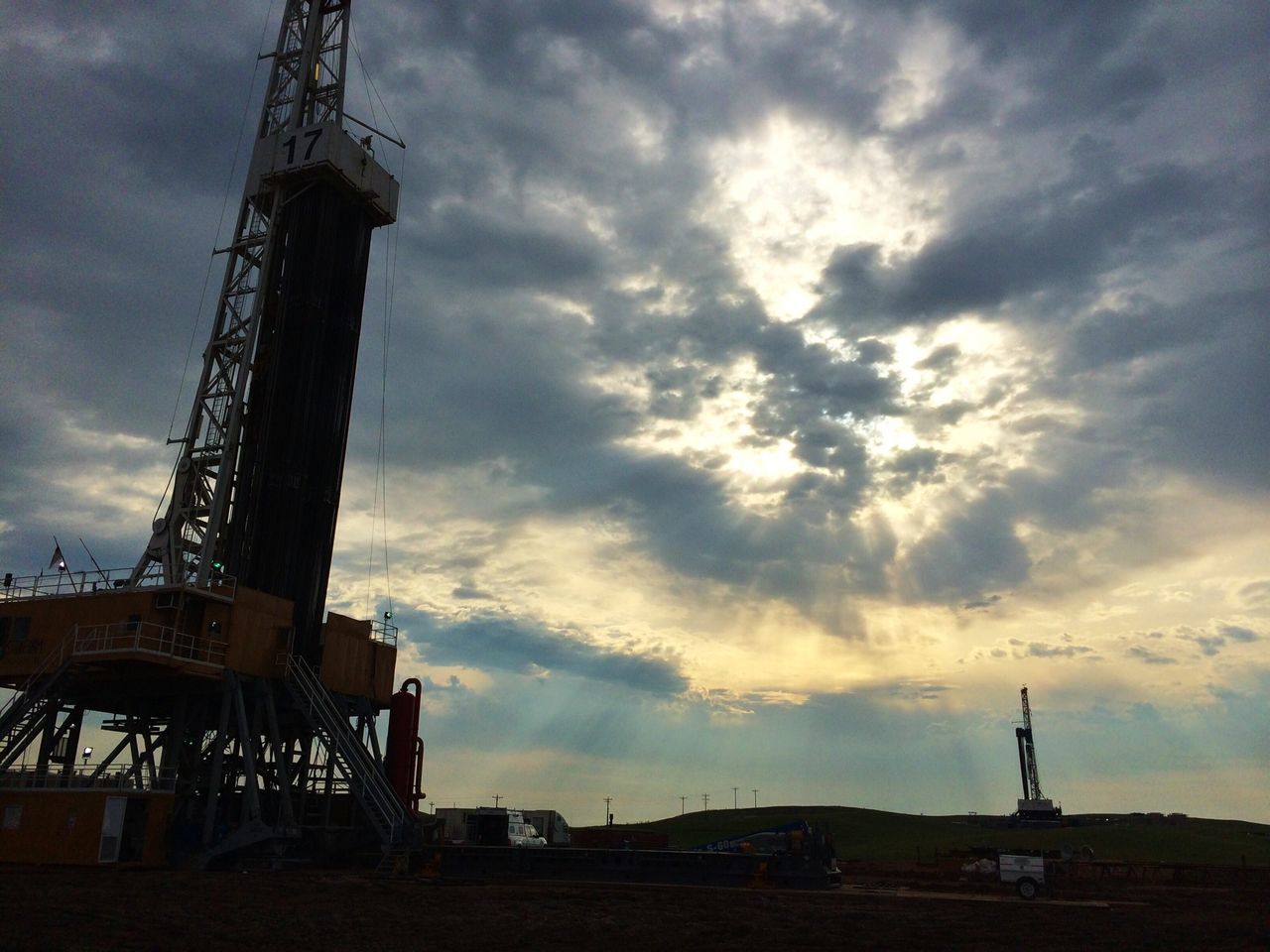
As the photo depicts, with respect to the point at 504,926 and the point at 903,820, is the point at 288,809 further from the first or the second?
the point at 903,820

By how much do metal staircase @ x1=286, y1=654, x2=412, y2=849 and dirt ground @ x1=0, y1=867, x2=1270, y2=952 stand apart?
273 cm

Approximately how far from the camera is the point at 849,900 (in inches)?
1325

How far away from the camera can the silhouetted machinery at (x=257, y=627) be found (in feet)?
118

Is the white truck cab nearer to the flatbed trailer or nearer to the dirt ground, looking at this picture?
the flatbed trailer

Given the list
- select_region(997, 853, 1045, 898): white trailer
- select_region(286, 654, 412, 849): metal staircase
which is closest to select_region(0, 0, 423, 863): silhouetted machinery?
select_region(286, 654, 412, 849): metal staircase

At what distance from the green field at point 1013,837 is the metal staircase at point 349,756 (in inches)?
1046

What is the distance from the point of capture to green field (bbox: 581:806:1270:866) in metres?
87.6

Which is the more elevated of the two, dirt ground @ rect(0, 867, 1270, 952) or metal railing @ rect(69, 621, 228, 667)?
metal railing @ rect(69, 621, 228, 667)

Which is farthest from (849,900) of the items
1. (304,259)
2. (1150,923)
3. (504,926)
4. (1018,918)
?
(304,259)

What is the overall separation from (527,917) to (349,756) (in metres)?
16.3

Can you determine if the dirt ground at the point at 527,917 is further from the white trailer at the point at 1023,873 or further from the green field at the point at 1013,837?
the green field at the point at 1013,837

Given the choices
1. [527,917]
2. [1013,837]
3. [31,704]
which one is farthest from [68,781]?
[1013,837]

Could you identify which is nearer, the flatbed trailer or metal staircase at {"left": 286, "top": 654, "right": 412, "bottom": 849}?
the flatbed trailer

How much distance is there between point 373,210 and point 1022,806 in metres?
105
